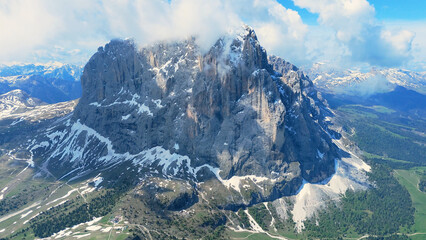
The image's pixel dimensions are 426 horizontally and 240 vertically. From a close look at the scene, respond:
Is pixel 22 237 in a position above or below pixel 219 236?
above

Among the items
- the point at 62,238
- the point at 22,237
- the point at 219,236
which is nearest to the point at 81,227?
the point at 62,238

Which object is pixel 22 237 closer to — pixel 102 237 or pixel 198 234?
pixel 102 237

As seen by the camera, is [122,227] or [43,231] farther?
[43,231]

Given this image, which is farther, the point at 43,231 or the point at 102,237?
the point at 43,231

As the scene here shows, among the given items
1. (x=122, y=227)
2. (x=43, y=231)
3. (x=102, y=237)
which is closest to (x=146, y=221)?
(x=122, y=227)

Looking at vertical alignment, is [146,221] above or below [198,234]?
above

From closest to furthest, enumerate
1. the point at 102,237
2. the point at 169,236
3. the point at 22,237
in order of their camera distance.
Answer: the point at 102,237 < the point at 169,236 < the point at 22,237

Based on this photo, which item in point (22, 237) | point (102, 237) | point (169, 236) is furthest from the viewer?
point (22, 237)

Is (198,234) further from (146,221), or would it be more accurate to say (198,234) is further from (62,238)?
(62,238)

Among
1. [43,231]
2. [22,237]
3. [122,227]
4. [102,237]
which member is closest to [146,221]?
[122,227]
